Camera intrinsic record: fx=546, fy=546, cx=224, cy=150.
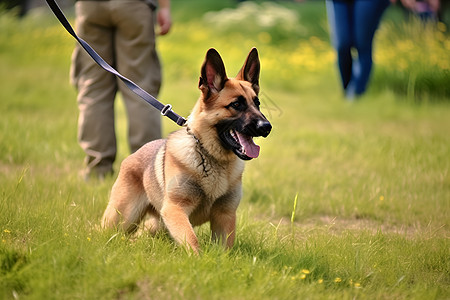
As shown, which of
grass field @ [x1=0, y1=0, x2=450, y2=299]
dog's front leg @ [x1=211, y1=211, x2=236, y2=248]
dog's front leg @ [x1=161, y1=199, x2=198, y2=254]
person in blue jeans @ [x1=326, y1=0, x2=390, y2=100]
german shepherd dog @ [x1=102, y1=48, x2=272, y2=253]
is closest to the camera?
grass field @ [x1=0, y1=0, x2=450, y2=299]

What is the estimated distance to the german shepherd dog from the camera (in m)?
3.14

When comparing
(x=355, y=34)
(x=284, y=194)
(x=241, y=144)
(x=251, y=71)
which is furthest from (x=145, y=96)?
(x=355, y=34)

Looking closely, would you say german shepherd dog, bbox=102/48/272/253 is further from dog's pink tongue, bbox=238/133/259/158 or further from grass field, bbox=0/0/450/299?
grass field, bbox=0/0/450/299

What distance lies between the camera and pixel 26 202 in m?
3.91

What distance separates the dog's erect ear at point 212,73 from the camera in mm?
3201

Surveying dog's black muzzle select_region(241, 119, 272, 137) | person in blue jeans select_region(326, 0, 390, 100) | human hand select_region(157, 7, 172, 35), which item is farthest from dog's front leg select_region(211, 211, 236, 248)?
person in blue jeans select_region(326, 0, 390, 100)

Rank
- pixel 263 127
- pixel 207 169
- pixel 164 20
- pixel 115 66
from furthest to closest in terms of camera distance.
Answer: pixel 115 66, pixel 164 20, pixel 207 169, pixel 263 127

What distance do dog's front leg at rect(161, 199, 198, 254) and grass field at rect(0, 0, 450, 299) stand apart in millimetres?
75

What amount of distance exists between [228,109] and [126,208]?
0.99 meters

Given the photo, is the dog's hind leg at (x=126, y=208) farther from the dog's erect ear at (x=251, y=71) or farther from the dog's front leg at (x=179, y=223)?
the dog's erect ear at (x=251, y=71)

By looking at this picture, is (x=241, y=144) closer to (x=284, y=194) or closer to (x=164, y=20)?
(x=284, y=194)

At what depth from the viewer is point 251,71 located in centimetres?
348

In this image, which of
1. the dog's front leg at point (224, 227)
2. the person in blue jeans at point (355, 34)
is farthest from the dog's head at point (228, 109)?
the person in blue jeans at point (355, 34)

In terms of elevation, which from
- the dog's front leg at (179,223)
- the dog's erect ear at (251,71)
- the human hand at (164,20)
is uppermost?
the human hand at (164,20)
